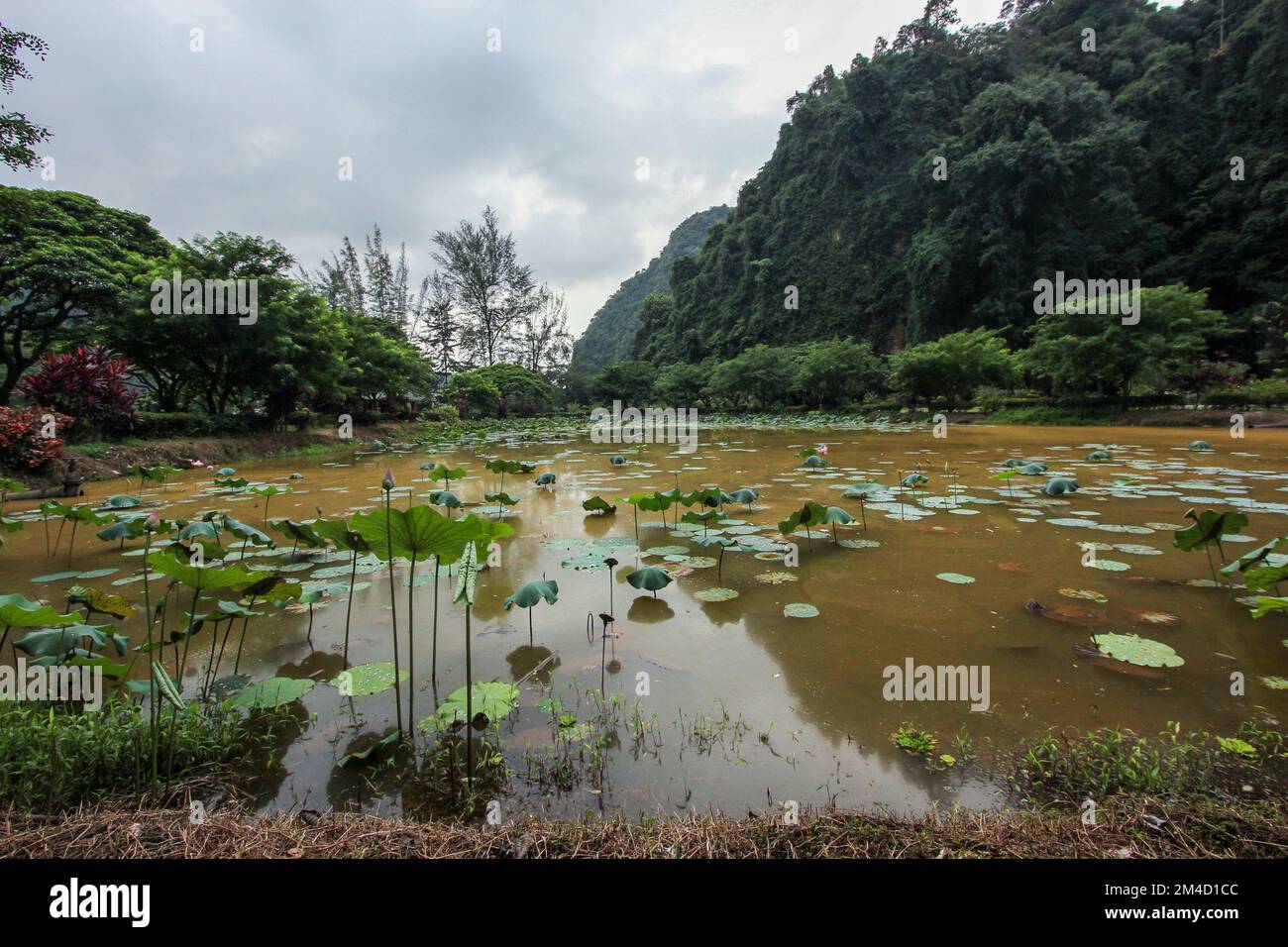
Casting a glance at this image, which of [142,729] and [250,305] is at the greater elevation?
[250,305]

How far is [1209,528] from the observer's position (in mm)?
2516

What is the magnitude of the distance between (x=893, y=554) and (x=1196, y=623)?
1513 mm

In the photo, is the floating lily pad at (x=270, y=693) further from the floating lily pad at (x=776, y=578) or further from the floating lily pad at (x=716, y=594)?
the floating lily pad at (x=776, y=578)

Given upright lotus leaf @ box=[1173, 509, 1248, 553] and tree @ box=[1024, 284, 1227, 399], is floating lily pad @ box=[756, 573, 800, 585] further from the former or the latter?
tree @ box=[1024, 284, 1227, 399]

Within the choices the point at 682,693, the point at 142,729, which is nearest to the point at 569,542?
the point at 682,693

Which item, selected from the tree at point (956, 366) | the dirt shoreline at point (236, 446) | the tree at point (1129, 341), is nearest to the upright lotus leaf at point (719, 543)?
the dirt shoreline at point (236, 446)

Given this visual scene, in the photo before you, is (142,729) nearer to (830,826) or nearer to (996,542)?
(830,826)

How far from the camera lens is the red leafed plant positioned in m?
9.05

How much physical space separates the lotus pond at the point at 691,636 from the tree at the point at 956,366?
1568 centimetres

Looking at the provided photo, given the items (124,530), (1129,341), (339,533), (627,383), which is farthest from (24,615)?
(627,383)

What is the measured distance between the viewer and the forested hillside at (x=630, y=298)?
2702 inches
